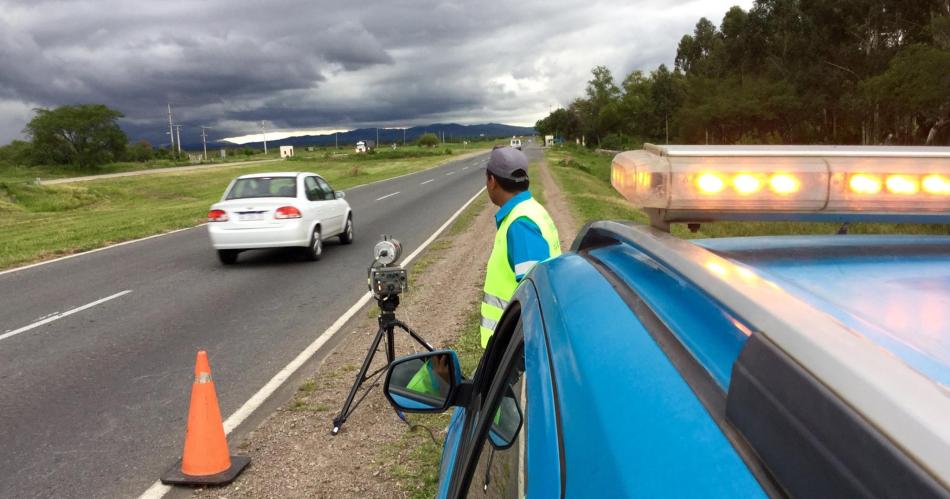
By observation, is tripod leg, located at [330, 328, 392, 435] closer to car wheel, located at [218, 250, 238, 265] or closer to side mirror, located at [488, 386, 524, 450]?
side mirror, located at [488, 386, 524, 450]

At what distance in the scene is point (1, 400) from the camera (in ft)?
20.5

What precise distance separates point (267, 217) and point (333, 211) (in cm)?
184

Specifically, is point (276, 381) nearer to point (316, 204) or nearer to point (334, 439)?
point (334, 439)

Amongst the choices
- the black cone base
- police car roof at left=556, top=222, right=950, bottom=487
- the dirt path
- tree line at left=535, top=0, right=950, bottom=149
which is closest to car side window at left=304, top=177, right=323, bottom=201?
the dirt path

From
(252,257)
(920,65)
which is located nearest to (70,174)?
(252,257)

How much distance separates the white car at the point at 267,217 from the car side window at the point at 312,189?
28 mm

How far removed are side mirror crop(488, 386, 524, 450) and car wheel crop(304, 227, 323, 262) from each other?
11757 millimetres

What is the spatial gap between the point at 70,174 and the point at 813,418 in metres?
71.5

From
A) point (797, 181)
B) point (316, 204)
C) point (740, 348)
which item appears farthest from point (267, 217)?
point (740, 348)

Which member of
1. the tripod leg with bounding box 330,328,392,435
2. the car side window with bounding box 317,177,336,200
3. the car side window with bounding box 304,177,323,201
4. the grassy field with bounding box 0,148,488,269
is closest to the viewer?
the tripod leg with bounding box 330,328,392,435

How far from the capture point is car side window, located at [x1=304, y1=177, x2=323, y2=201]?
14.0 metres

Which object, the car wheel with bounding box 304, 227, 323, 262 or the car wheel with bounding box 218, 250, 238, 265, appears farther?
the car wheel with bounding box 304, 227, 323, 262

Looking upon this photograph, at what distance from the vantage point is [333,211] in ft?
47.9

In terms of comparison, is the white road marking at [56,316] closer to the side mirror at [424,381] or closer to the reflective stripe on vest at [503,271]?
the reflective stripe on vest at [503,271]
